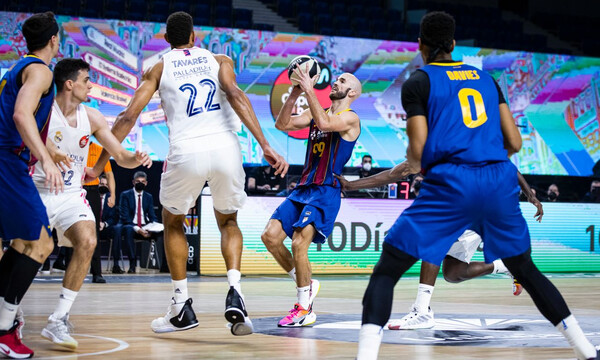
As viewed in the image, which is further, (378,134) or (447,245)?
(378,134)

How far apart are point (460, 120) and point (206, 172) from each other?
6.26ft

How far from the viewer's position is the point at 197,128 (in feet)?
17.2

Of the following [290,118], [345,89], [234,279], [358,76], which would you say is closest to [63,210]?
[234,279]

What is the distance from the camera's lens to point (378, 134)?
1881cm

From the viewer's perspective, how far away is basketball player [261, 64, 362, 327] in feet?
20.9

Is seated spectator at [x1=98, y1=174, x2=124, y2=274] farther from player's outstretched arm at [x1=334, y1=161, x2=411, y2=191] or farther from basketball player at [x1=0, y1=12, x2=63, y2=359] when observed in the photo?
basketball player at [x1=0, y1=12, x2=63, y2=359]

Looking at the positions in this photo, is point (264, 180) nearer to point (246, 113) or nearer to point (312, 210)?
point (312, 210)

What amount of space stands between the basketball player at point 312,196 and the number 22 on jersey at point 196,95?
1.11 meters

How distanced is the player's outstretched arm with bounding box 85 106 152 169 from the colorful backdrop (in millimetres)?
11274

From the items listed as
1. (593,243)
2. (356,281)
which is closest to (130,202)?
(356,281)

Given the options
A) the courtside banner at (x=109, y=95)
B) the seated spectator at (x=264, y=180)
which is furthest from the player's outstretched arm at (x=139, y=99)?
the courtside banner at (x=109, y=95)

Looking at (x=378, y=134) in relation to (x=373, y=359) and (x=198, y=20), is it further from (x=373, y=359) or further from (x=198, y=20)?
(x=373, y=359)

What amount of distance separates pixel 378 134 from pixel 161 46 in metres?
A: 5.38

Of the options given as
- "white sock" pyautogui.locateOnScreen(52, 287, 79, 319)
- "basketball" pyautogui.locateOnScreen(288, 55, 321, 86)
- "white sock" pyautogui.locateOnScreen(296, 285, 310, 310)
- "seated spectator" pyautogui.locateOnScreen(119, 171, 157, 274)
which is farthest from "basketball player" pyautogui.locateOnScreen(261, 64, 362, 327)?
"seated spectator" pyautogui.locateOnScreen(119, 171, 157, 274)
